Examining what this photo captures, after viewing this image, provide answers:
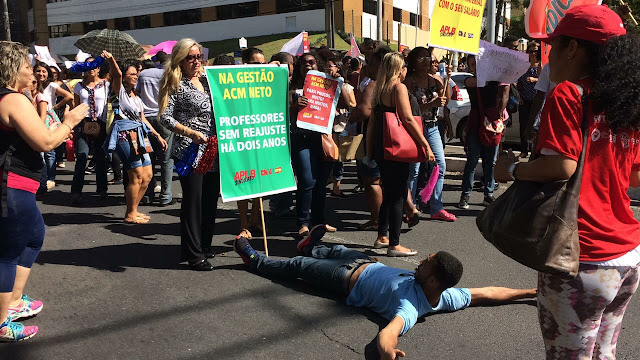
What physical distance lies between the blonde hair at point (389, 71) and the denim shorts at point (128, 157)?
3043 millimetres

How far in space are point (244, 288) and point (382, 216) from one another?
5.29 feet

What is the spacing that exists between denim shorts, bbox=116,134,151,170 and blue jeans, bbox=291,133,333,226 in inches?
78.2

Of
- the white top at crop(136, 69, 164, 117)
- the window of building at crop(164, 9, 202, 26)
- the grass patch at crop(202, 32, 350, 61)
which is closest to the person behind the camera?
the white top at crop(136, 69, 164, 117)

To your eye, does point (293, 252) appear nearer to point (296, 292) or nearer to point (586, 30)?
point (296, 292)

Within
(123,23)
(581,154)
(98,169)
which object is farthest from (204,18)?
(581,154)

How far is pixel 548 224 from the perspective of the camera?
2.14m

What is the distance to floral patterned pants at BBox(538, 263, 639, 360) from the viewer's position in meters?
2.21

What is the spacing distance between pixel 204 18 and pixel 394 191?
48403 millimetres

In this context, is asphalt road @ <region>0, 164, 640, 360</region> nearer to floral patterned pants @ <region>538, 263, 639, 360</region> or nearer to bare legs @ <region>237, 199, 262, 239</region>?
bare legs @ <region>237, 199, 262, 239</region>

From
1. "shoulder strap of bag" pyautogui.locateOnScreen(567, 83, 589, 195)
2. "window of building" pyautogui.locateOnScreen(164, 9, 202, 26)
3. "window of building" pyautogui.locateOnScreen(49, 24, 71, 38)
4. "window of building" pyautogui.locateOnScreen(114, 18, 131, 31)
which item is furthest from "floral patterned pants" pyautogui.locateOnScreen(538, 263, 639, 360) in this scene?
"window of building" pyautogui.locateOnScreen(49, 24, 71, 38)

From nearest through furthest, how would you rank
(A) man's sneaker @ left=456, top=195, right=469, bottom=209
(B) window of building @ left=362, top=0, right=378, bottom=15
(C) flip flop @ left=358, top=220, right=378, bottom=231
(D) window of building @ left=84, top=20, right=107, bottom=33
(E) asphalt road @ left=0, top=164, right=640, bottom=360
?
(E) asphalt road @ left=0, top=164, right=640, bottom=360 < (C) flip flop @ left=358, top=220, right=378, bottom=231 < (A) man's sneaker @ left=456, top=195, right=469, bottom=209 < (B) window of building @ left=362, top=0, right=378, bottom=15 < (D) window of building @ left=84, top=20, right=107, bottom=33

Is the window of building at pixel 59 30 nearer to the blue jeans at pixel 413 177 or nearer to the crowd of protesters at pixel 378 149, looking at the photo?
the crowd of protesters at pixel 378 149

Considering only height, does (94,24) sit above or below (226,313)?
above

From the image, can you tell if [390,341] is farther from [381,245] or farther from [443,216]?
[443,216]
